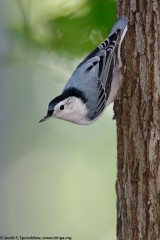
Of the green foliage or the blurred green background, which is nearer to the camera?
the green foliage

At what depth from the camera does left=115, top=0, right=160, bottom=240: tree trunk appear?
2.74m

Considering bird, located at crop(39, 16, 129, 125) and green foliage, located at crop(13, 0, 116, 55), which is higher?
green foliage, located at crop(13, 0, 116, 55)

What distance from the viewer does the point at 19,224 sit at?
6074 millimetres

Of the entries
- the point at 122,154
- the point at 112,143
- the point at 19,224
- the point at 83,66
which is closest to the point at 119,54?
the point at 83,66

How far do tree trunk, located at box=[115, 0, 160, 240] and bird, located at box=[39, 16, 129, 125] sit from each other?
0.88 feet

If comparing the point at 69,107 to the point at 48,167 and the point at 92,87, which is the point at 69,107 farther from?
the point at 48,167

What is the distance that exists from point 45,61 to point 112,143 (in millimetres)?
1789

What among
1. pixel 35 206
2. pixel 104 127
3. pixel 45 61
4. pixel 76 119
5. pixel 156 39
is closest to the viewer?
pixel 156 39

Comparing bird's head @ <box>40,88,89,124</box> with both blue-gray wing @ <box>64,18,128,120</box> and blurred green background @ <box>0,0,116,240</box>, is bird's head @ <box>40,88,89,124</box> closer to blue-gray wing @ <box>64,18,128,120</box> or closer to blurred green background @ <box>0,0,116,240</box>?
blue-gray wing @ <box>64,18,128,120</box>

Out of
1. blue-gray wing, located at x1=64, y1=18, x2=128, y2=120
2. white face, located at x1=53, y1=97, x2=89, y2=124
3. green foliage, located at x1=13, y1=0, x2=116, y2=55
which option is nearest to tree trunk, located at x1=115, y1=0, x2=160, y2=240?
green foliage, located at x1=13, y1=0, x2=116, y2=55

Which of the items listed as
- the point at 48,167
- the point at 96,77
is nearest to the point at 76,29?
the point at 96,77

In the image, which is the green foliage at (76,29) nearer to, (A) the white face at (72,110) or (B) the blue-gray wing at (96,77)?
(B) the blue-gray wing at (96,77)

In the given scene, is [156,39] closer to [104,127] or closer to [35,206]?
[104,127]

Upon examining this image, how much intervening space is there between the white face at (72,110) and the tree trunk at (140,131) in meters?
0.43
